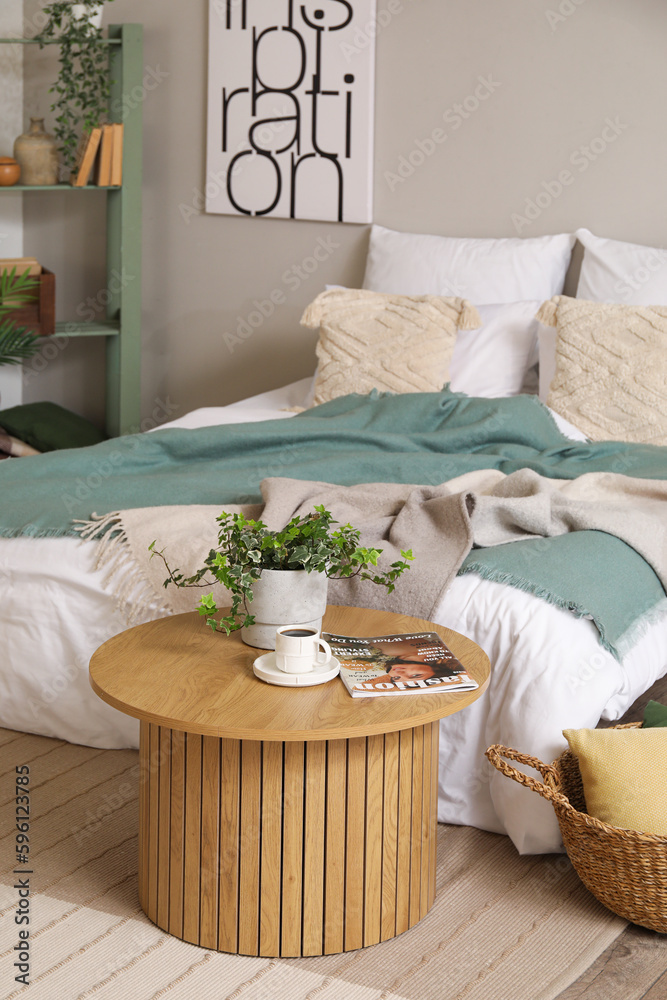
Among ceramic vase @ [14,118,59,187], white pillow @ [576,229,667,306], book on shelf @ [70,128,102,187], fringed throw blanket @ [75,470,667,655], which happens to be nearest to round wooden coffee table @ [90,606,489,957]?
fringed throw blanket @ [75,470,667,655]

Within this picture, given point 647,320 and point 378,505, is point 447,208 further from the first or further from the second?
point 378,505

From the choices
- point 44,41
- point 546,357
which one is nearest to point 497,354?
point 546,357

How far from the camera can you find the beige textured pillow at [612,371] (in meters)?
2.80

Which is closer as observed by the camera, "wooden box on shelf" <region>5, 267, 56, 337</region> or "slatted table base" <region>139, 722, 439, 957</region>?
"slatted table base" <region>139, 722, 439, 957</region>

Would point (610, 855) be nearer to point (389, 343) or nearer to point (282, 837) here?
point (282, 837)

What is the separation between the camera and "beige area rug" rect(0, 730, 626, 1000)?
4.85ft

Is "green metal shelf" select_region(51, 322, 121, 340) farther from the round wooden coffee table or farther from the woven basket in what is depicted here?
the woven basket

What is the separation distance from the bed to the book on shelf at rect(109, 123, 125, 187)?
7.64 ft

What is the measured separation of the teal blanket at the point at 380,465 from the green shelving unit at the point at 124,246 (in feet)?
4.89

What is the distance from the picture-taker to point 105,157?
13.2ft

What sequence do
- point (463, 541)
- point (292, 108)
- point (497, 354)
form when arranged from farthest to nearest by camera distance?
point (292, 108), point (497, 354), point (463, 541)

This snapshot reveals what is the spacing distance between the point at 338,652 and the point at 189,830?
34cm

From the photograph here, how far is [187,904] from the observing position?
5.04 feet

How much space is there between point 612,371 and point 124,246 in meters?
2.18
